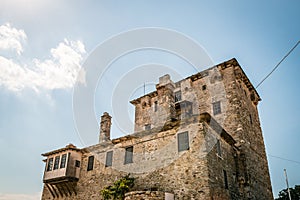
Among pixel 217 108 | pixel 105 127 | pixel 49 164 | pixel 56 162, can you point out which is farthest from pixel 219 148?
pixel 49 164

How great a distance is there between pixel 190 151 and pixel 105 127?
415 inches

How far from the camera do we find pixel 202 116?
13.8 meters

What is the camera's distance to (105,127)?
72.2ft

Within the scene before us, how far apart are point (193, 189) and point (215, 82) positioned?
11.4 metres

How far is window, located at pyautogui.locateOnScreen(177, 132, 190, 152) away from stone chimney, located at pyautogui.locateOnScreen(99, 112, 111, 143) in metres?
9.08

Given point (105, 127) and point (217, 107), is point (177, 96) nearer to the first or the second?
point (217, 107)

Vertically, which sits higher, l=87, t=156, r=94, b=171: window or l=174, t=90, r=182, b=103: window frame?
l=174, t=90, r=182, b=103: window frame

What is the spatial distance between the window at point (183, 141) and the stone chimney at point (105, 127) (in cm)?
908

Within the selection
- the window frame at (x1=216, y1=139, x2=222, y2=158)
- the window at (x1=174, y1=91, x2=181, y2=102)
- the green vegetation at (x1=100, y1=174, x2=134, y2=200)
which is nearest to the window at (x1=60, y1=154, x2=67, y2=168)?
the green vegetation at (x1=100, y1=174, x2=134, y2=200)

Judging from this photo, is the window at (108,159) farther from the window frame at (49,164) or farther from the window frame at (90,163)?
the window frame at (49,164)

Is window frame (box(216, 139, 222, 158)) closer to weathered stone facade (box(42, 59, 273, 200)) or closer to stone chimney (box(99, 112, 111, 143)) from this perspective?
weathered stone facade (box(42, 59, 273, 200))

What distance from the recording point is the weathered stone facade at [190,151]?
1327 cm

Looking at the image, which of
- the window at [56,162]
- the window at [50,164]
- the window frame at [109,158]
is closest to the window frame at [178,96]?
the window frame at [109,158]

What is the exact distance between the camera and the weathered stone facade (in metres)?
13.3
